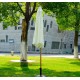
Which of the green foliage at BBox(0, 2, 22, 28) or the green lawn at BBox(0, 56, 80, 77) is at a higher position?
the green foliage at BBox(0, 2, 22, 28)

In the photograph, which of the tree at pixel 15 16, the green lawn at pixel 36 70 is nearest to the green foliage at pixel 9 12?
the tree at pixel 15 16

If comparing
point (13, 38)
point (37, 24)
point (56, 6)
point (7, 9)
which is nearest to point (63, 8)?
point (56, 6)

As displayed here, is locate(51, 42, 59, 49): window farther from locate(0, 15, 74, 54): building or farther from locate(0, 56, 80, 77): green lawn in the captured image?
locate(0, 56, 80, 77): green lawn

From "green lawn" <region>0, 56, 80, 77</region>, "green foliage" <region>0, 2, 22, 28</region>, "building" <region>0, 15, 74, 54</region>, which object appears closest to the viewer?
"green lawn" <region>0, 56, 80, 77</region>

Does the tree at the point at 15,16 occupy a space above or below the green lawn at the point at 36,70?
above

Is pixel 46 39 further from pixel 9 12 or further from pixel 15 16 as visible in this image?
pixel 9 12

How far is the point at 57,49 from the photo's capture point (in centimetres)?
5631

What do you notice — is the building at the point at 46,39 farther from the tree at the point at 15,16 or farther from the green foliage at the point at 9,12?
the tree at the point at 15,16

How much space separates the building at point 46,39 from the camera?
5428 cm

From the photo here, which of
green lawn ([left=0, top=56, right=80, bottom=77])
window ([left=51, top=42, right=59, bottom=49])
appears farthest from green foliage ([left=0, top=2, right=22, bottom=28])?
window ([left=51, top=42, right=59, bottom=49])

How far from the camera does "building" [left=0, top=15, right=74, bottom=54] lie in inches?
2137

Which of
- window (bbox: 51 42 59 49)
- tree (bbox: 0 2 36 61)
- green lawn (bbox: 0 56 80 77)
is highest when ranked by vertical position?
tree (bbox: 0 2 36 61)

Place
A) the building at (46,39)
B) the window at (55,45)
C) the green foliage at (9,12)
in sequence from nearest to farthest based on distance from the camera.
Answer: the green foliage at (9,12)
the building at (46,39)
the window at (55,45)

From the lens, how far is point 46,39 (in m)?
55.9
